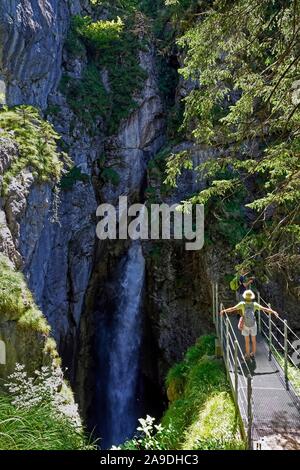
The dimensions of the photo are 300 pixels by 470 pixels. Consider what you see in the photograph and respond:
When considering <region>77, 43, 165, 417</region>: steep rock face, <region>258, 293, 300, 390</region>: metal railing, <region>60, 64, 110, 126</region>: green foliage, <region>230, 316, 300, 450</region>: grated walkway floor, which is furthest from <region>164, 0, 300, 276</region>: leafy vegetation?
<region>60, 64, 110, 126</region>: green foliage

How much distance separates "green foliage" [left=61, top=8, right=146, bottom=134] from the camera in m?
17.6

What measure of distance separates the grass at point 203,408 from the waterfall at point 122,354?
8331mm

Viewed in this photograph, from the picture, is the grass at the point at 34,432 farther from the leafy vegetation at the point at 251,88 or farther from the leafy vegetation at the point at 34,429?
the leafy vegetation at the point at 251,88

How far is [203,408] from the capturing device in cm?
591

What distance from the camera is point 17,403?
16.4 feet

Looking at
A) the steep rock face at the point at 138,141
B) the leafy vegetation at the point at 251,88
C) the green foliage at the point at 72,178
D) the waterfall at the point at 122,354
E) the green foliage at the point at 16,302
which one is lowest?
the waterfall at the point at 122,354

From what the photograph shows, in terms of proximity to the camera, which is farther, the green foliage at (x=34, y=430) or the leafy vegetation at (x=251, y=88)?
the leafy vegetation at (x=251, y=88)

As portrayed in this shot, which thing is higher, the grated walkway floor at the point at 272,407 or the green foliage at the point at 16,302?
the green foliage at the point at 16,302

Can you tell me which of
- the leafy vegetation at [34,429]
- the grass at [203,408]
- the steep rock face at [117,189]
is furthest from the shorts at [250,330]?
the steep rock face at [117,189]

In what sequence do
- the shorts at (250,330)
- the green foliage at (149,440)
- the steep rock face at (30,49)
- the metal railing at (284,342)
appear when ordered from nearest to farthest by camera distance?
the green foliage at (149,440), the metal railing at (284,342), the shorts at (250,330), the steep rock face at (30,49)

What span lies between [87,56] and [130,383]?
16.1 metres

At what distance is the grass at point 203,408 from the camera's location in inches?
182

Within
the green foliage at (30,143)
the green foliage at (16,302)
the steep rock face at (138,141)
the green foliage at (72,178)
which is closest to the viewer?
the green foliage at (16,302)

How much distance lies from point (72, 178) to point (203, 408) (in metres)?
11.8
